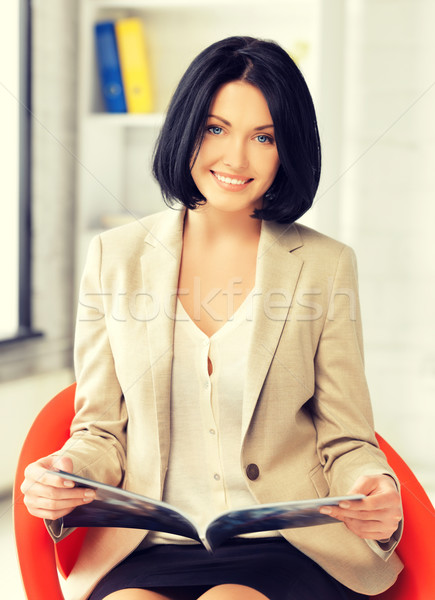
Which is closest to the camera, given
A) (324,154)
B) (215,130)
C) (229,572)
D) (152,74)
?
(229,572)

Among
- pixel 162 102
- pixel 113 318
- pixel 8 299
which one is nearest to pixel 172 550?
pixel 113 318

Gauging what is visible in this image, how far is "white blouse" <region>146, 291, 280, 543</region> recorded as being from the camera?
3.33 ft

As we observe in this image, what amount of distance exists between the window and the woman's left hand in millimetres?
1748

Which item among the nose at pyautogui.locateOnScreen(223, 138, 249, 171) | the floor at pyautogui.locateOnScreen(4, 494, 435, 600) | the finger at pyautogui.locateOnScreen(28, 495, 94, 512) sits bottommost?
the floor at pyautogui.locateOnScreen(4, 494, 435, 600)

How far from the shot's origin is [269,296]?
106cm

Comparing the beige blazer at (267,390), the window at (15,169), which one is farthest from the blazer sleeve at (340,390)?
the window at (15,169)

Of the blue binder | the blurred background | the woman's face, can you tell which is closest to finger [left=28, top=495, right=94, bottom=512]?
the woman's face

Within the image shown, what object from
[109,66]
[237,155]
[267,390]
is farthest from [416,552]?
[109,66]

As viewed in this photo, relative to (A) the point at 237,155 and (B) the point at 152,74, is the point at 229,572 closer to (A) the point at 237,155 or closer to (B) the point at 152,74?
(A) the point at 237,155

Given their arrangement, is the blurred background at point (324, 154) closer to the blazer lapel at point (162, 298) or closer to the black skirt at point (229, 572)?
the blazer lapel at point (162, 298)

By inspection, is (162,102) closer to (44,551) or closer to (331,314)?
(331,314)

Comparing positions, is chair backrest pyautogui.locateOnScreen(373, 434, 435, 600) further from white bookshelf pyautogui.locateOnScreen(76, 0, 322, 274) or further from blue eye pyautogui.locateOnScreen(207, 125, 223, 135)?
white bookshelf pyautogui.locateOnScreen(76, 0, 322, 274)

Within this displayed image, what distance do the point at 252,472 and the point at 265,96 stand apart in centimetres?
54

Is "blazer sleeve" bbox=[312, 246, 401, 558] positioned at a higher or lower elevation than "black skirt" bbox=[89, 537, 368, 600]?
higher
